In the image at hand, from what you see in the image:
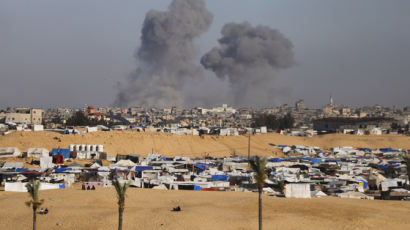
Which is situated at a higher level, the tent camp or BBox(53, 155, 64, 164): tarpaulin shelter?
the tent camp

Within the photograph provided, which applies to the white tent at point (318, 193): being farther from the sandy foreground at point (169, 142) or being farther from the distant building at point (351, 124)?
the distant building at point (351, 124)

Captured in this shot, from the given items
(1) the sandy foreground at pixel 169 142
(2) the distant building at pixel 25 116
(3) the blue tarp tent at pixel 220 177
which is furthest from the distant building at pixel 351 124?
(3) the blue tarp tent at pixel 220 177

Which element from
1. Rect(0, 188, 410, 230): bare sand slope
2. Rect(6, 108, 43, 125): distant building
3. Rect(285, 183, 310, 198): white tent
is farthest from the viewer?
Rect(6, 108, 43, 125): distant building

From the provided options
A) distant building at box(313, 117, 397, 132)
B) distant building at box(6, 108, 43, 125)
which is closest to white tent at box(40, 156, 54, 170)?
distant building at box(6, 108, 43, 125)

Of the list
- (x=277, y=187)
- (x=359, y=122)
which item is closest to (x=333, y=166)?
(x=277, y=187)

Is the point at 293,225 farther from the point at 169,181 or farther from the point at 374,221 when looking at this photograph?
the point at 169,181

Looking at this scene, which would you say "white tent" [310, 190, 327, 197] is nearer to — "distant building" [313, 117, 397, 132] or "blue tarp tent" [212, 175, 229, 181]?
"blue tarp tent" [212, 175, 229, 181]

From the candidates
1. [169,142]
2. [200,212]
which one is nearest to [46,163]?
[200,212]
